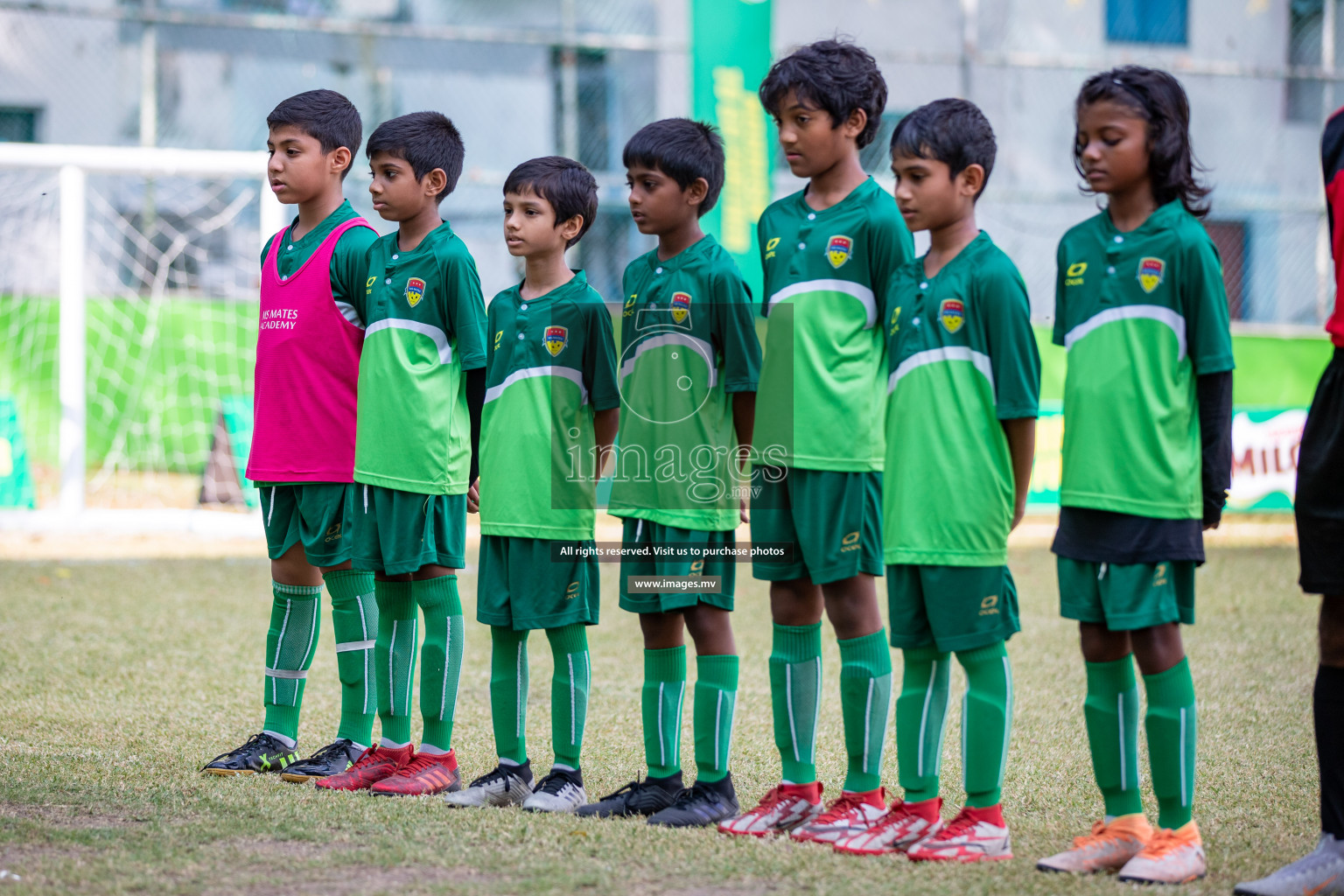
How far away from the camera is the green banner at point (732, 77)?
33.5ft

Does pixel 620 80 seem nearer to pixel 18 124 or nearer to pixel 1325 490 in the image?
pixel 18 124

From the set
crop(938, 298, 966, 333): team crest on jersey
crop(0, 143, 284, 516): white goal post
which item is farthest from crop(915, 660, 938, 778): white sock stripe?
crop(0, 143, 284, 516): white goal post

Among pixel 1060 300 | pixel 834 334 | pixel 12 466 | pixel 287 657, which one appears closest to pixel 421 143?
pixel 834 334

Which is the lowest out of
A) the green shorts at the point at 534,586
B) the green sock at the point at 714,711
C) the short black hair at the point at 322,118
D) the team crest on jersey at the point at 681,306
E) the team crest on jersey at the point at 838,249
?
the green sock at the point at 714,711

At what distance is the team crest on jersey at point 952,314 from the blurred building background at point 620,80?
9166 mm

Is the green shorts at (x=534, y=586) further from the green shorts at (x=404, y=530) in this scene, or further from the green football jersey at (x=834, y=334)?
the green football jersey at (x=834, y=334)

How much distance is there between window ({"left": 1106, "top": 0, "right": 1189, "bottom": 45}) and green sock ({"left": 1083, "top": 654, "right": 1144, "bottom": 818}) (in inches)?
560

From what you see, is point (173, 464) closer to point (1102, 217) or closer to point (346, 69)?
point (346, 69)

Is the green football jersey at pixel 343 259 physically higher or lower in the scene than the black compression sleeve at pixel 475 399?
higher

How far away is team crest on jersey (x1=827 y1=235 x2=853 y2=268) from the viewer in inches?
Answer: 126

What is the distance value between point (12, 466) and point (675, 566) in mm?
8178

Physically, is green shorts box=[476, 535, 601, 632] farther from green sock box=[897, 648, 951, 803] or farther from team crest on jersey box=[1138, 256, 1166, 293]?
team crest on jersey box=[1138, 256, 1166, 293]

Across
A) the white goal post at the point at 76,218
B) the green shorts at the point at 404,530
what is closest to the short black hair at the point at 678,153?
the green shorts at the point at 404,530

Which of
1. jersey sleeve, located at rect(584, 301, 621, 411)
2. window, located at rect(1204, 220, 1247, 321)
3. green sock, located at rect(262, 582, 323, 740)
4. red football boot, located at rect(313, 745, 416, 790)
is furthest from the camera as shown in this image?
window, located at rect(1204, 220, 1247, 321)
